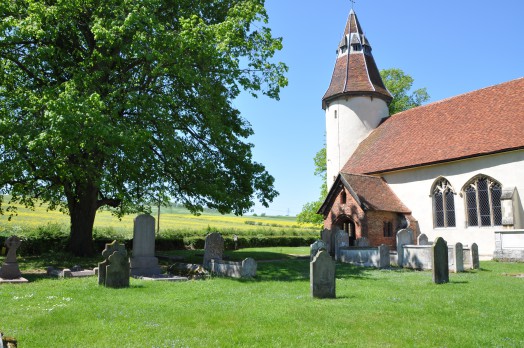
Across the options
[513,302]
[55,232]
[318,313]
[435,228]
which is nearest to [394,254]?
[435,228]

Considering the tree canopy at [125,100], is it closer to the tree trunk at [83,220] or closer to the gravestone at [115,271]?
the tree trunk at [83,220]

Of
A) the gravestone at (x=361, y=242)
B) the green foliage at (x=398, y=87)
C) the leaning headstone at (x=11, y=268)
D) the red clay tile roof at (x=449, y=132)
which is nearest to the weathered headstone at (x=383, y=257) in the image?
the gravestone at (x=361, y=242)

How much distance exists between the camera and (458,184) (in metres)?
22.5

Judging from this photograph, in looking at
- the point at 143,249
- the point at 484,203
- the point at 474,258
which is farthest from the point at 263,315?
the point at 484,203

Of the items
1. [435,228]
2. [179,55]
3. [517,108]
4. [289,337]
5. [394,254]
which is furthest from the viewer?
[435,228]

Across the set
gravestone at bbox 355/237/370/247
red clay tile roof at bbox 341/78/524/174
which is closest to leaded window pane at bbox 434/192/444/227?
red clay tile roof at bbox 341/78/524/174

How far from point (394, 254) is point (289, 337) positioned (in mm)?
13592

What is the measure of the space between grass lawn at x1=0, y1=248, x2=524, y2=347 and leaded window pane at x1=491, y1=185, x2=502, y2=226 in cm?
992

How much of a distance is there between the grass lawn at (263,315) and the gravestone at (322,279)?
33 centimetres

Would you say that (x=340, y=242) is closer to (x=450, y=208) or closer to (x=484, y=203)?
(x=450, y=208)

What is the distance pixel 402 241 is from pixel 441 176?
7.06 m

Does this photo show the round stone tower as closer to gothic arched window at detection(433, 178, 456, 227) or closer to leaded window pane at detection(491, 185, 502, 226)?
gothic arched window at detection(433, 178, 456, 227)

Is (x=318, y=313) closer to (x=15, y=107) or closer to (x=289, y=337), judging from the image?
(x=289, y=337)

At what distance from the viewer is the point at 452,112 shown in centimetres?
2605
